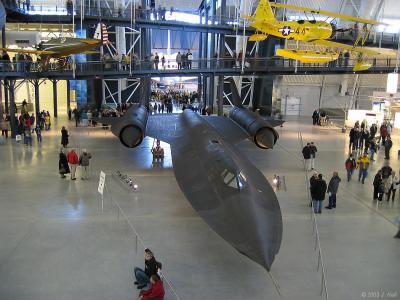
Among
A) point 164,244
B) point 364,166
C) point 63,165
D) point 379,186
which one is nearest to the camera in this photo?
point 164,244

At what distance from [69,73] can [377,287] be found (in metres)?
19.8

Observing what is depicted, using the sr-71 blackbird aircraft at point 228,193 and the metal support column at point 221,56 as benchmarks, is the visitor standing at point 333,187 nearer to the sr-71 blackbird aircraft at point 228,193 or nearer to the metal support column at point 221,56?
the sr-71 blackbird aircraft at point 228,193

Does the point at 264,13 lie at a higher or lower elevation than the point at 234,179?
higher

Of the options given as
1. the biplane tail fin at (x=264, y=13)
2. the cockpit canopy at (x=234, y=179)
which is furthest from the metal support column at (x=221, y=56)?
the cockpit canopy at (x=234, y=179)

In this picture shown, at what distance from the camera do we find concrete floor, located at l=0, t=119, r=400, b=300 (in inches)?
286

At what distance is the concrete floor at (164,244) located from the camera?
7.27 m

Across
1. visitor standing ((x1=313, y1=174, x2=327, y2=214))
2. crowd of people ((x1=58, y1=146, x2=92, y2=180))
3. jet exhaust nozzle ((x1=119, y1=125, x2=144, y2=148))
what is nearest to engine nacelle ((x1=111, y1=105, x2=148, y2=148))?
jet exhaust nozzle ((x1=119, y1=125, x2=144, y2=148))

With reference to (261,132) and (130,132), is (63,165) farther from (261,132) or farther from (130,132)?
(261,132)

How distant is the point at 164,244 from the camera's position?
29.7 ft

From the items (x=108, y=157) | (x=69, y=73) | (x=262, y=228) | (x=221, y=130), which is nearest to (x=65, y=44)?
(x=69, y=73)

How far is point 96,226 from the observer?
32.9 feet

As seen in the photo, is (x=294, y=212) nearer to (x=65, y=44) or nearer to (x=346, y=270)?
(x=346, y=270)

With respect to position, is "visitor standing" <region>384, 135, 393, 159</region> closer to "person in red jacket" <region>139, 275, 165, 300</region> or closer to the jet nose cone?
the jet nose cone

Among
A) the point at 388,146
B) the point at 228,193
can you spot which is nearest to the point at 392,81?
the point at 388,146
